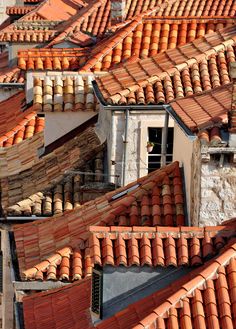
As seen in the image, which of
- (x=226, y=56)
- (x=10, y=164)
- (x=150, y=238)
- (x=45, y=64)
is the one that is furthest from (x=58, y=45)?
(x=150, y=238)

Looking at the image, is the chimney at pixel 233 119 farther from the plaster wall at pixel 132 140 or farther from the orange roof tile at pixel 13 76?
the orange roof tile at pixel 13 76

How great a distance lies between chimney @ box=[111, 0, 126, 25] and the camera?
151 feet

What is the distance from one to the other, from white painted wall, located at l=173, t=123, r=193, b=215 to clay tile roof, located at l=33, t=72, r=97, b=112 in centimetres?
612

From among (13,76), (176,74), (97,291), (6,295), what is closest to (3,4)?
(13,76)

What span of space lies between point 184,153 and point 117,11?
67.9ft

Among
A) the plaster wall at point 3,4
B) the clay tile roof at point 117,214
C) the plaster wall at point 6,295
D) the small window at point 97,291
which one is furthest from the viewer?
the plaster wall at point 3,4

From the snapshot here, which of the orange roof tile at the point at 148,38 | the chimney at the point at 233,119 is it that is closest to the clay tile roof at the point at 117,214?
the chimney at the point at 233,119

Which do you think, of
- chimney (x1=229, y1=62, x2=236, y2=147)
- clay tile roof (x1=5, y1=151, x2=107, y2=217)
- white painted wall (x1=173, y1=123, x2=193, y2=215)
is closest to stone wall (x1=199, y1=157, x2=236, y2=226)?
chimney (x1=229, y1=62, x2=236, y2=147)

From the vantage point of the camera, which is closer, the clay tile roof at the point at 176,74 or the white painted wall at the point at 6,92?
the clay tile roof at the point at 176,74

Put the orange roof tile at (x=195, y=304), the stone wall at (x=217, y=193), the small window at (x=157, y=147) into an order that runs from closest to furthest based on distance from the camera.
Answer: the orange roof tile at (x=195, y=304)
the stone wall at (x=217, y=193)
the small window at (x=157, y=147)

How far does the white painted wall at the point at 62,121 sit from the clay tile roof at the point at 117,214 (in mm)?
6114

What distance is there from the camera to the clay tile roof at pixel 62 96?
3409cm

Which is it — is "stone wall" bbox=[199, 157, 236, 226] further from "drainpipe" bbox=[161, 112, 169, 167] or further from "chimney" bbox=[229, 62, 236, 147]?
"drainpipe" bbox=[161, 112, 169, 167]

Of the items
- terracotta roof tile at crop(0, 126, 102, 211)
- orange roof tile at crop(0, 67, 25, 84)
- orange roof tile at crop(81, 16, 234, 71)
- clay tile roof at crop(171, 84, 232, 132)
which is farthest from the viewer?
orange roof tile at crop(0, 67, 25, 84)
